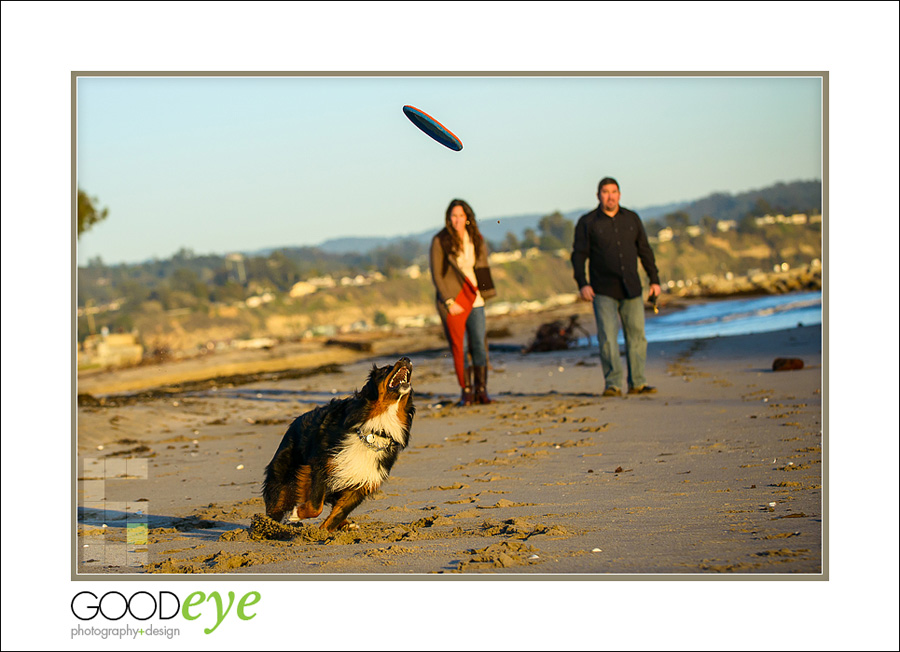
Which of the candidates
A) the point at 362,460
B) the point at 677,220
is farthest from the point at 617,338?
the point at 677,220

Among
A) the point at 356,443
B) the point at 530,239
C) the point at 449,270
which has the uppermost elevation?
the point at 530,239

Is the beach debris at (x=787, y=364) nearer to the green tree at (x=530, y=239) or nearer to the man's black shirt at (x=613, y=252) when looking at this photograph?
the man's black shirt at (x=613, y=252)

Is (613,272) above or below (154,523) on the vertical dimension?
above

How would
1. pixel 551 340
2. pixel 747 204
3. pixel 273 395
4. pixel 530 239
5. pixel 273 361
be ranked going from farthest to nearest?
pixel 747 204 < pixel 530 239 < pixel 273 361 < pixel 551 340 < pixel 273 395

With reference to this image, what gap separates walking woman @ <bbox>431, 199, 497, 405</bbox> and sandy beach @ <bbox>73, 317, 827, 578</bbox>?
0.46 metres

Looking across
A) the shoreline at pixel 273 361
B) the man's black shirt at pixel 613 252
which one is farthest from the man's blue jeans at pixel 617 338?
the shoreline at pixel 273 361

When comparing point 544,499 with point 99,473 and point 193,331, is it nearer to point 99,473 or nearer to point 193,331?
point 99,473

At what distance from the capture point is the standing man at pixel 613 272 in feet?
32.7

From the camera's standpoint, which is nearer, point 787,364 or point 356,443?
point 356,443

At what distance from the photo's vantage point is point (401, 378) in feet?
16.5

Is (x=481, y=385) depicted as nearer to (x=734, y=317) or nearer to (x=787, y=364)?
(x=787, y=364)

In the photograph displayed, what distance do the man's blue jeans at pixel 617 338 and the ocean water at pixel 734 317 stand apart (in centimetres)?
505

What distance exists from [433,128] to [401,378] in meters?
1.98

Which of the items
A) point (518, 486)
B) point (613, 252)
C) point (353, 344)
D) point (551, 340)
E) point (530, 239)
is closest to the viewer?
point (518, 486)
